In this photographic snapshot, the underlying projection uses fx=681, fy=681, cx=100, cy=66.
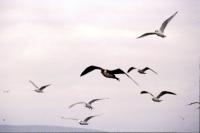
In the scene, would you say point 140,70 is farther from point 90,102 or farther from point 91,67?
point 91,67

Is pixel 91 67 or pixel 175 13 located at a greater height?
pixel 175 13

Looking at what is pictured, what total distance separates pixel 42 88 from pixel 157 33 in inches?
903

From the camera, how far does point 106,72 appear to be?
4803 centimetres

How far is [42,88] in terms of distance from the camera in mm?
78188

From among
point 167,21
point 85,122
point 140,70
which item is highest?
point 167,21

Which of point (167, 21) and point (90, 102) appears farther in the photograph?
point (90, 102)

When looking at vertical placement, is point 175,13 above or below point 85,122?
above

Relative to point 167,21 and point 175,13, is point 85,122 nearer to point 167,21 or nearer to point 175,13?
point 167,21

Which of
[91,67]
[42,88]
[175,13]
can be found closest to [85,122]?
[42,88]

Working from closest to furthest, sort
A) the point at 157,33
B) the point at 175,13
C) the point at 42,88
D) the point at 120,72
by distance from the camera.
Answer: the point at 120,72
the point at 175,13
the point at 157,33
the point at 42,88

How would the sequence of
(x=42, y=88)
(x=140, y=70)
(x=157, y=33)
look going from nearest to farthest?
(x=157, y=33)
(x=140, y=70)
(x=42, y=88)

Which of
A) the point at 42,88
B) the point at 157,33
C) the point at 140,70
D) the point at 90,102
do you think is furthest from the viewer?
the point at 42,88

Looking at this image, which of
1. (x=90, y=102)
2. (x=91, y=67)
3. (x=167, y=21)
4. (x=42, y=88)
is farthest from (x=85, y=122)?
(x=91, y=67)

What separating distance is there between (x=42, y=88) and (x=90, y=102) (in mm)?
9008
